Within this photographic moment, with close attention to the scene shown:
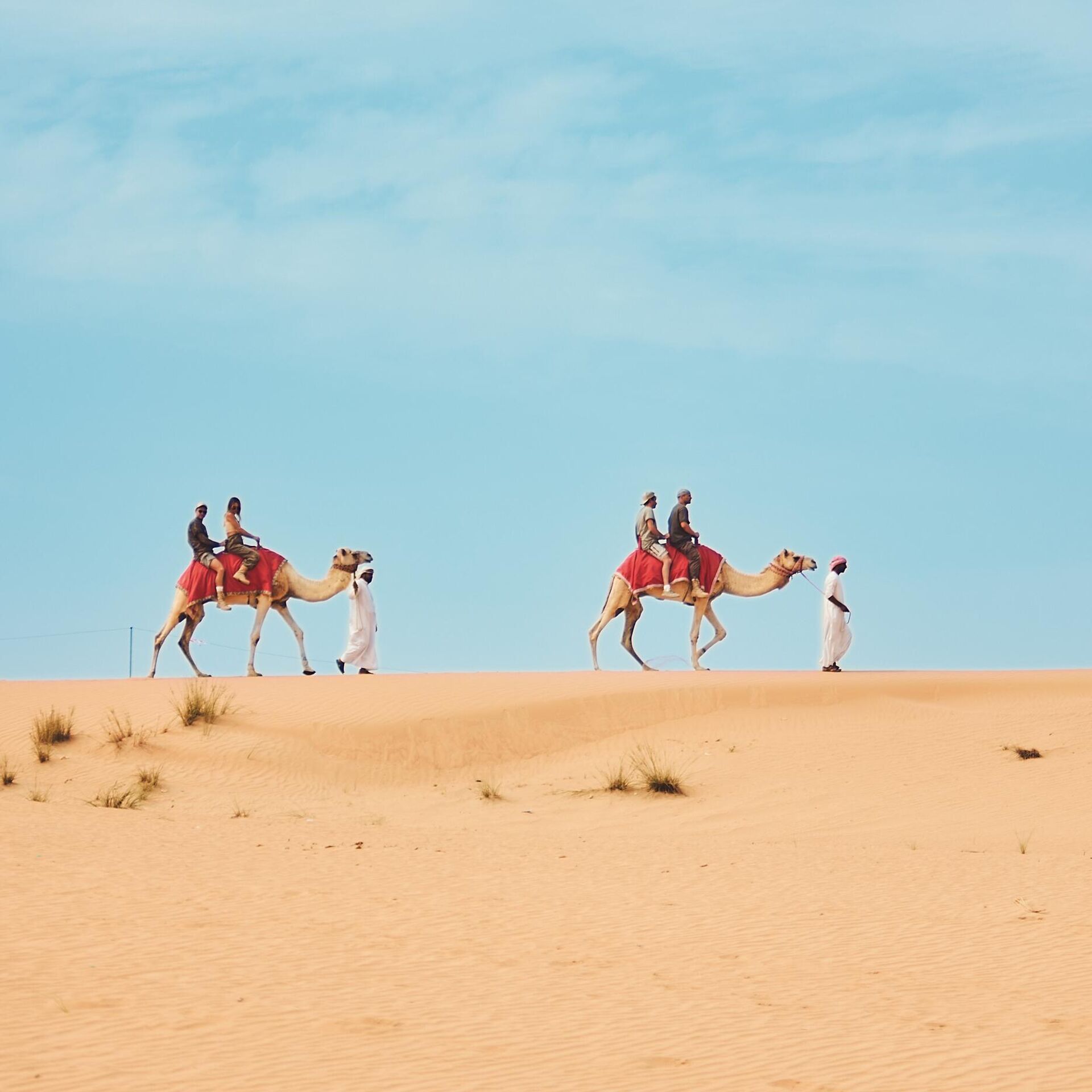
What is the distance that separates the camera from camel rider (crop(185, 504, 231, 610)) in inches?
993

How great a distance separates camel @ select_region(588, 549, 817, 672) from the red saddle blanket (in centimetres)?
9

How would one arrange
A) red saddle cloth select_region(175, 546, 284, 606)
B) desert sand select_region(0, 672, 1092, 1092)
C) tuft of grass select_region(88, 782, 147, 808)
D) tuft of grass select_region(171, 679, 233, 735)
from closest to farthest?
1. desert sand select_region(0, 672, 1092, 1092)
2. tuft of grass select_region(88, 782, 147, 808)
3. tuft of grass select_region(171, 679, 233, 735)
4. red saddle cloth select_region(175, 546, 284, 606)

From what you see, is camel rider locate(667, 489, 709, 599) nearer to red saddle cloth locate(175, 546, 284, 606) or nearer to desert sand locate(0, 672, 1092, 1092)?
desert sand locate(0, 672, 1092, 1092)

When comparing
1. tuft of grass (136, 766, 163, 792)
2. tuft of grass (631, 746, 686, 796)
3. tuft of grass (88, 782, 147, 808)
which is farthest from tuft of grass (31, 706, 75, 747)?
tuft of grass (631, 746, 686, 796)

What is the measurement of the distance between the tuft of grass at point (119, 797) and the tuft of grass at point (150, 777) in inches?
3.0

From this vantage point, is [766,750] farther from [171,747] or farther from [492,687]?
[171,747]

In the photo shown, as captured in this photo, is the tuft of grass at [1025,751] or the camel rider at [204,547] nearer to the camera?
the tuft of grass at [1025,751]

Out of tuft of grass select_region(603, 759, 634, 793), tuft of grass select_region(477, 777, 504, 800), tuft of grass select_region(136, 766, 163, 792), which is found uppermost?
tuft of grass select_region(136, 766, 163, 792)

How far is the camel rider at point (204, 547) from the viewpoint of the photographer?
2523 cm

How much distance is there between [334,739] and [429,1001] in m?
14.2

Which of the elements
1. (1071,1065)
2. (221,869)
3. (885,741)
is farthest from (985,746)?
(1071,1065)

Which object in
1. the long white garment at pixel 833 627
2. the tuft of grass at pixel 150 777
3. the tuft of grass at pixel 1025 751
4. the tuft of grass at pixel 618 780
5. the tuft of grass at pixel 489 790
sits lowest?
the tuft of grass at pixel 489 790

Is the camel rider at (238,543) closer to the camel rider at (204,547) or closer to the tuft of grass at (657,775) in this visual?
the camel rider at (204,547)

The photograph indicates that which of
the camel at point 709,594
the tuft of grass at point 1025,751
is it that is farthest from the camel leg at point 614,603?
the tuft of grass at point 1025,751
